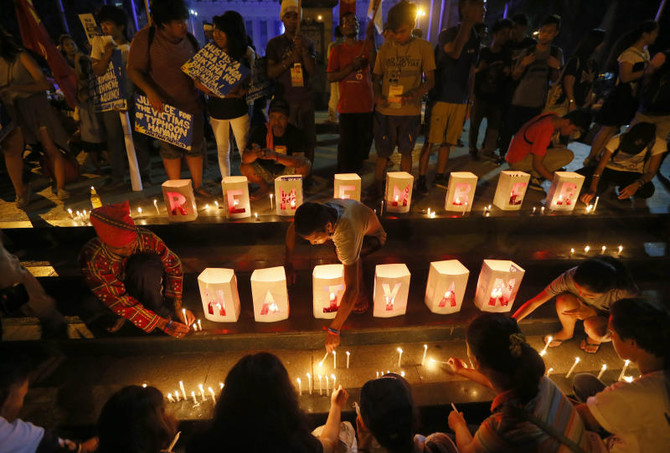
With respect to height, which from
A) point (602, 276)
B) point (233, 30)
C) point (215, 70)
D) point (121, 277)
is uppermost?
point (233, 30)

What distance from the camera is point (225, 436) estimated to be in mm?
1128

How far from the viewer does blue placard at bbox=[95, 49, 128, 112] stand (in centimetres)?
366

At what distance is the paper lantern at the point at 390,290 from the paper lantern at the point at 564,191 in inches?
84.9

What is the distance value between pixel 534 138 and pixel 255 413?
406 cm

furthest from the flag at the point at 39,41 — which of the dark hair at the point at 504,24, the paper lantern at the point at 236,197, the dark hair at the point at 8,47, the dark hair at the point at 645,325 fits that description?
the dark hair at the point at 504,24

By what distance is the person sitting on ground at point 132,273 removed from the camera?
2.06m

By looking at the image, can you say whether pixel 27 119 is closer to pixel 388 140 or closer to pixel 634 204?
pixel 388 140

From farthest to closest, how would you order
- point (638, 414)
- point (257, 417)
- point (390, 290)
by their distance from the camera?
point (390, 290) → point (638, 414) → point (257, 417)

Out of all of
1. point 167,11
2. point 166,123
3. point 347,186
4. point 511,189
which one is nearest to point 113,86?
point 166,123

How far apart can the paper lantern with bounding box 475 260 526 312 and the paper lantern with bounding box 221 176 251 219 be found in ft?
7.04

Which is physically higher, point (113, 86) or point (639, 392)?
point (113, 86)

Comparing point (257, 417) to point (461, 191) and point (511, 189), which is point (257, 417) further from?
point (511, 189)

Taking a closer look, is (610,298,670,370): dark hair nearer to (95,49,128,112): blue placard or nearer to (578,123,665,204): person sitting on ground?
(578,123,665,204): person sitting on ground

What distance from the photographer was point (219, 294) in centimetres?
237
